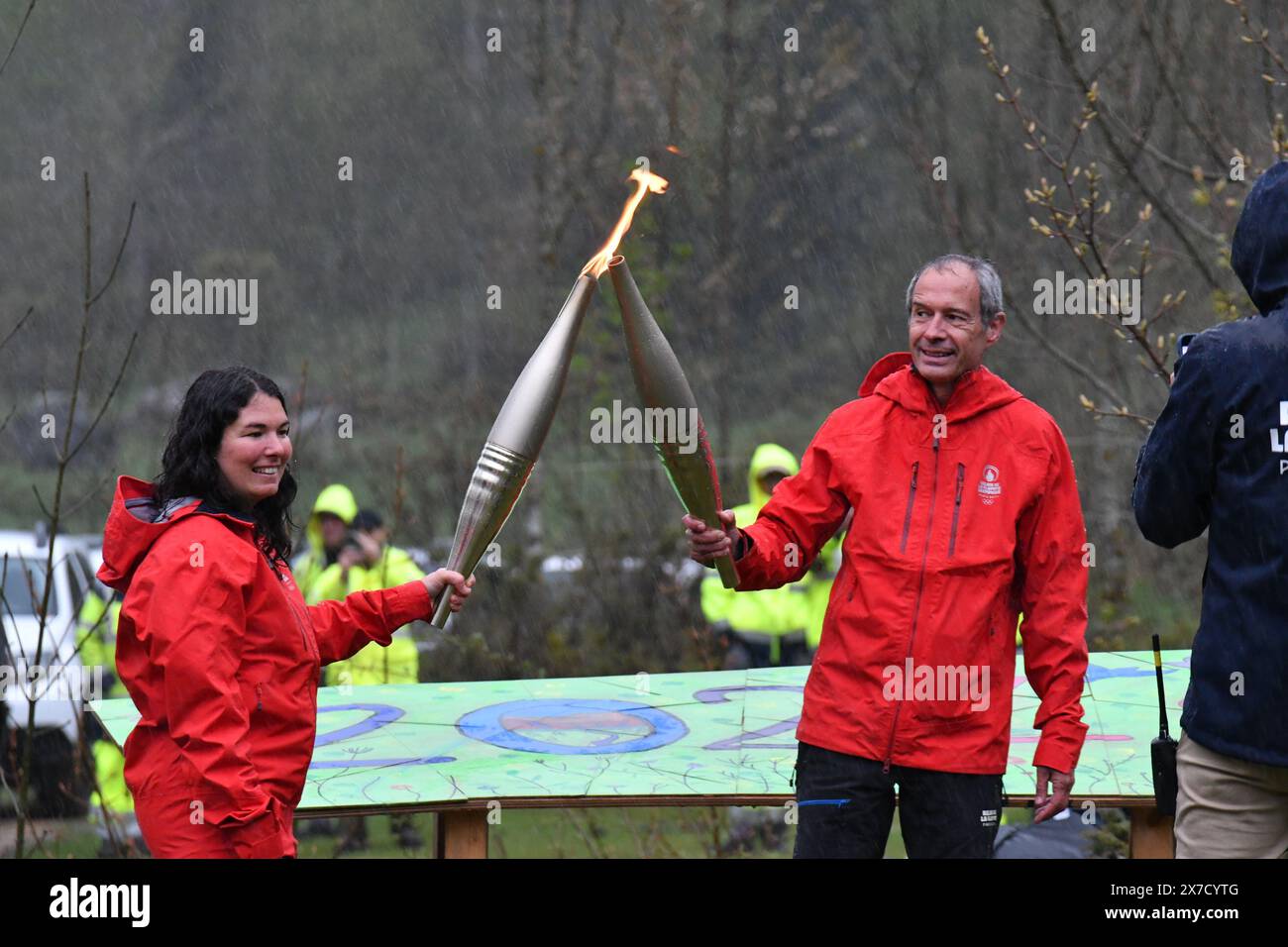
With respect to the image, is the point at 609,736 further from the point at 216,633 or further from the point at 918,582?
the point at 216,633

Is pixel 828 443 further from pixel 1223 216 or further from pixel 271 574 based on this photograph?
pixel 1223 216

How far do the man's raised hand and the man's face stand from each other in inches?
24.2

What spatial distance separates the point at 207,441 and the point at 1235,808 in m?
2.42

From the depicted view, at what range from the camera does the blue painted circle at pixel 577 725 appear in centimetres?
568

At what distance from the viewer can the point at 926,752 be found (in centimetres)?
383

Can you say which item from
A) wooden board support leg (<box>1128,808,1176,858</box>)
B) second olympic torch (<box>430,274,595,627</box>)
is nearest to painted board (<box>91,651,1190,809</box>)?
wooden board support leg (<box>1128,808,1176,858</box>)

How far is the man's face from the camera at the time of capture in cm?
398

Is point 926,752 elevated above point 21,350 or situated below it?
below

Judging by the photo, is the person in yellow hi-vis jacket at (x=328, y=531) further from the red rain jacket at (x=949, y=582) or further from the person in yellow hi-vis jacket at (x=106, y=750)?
the red rain jacket at (x=949, y=582)

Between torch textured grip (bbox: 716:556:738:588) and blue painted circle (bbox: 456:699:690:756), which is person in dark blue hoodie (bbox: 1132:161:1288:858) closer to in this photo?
torch textured grip (bbox: 716:556:738:588)

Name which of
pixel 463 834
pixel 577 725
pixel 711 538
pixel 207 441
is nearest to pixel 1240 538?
pixel 711 538

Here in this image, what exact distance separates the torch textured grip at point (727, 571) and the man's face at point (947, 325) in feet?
2.19

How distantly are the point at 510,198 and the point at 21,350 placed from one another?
657cm
